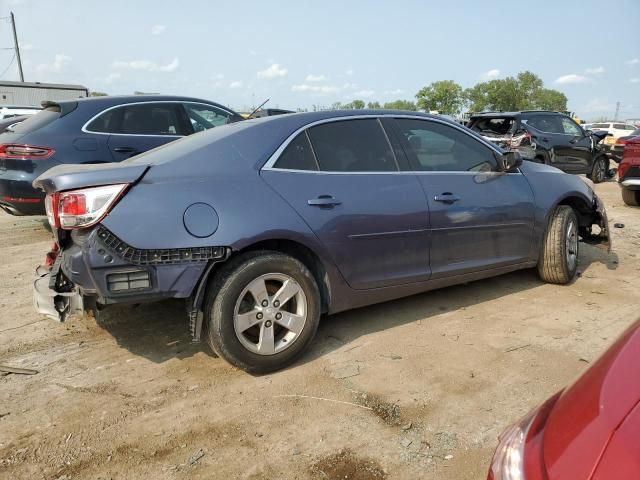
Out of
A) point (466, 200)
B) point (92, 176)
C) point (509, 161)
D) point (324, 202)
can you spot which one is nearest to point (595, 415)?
point (324, 202)

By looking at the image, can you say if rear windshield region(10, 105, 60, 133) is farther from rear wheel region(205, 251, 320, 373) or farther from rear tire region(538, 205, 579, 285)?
rear tire region(538, 205, 579, 285)

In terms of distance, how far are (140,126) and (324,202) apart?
3964 millimetres

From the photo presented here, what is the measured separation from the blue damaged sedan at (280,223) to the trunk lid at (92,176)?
0.03 ft

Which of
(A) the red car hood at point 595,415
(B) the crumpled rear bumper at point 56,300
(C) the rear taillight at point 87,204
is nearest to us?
(A) the red car hood at point 595,415

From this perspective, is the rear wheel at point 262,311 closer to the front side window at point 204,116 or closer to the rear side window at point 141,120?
the rear side window at point 141,120

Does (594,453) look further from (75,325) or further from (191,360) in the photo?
(75,325)

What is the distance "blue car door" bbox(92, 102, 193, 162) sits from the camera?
20.2 ft

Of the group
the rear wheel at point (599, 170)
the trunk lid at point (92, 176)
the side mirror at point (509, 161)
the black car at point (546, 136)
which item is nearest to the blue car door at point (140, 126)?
the trunk lid at point (92, 176)

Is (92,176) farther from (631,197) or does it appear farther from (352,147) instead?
(631,197)

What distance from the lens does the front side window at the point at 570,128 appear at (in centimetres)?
1191

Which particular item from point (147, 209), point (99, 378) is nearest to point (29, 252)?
point (99, 378)

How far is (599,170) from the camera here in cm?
1305

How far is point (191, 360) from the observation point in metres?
3.41

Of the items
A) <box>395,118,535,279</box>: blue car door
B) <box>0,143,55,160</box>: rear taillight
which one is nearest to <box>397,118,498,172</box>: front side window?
<box>395,118,535,279</box>: blue car door
